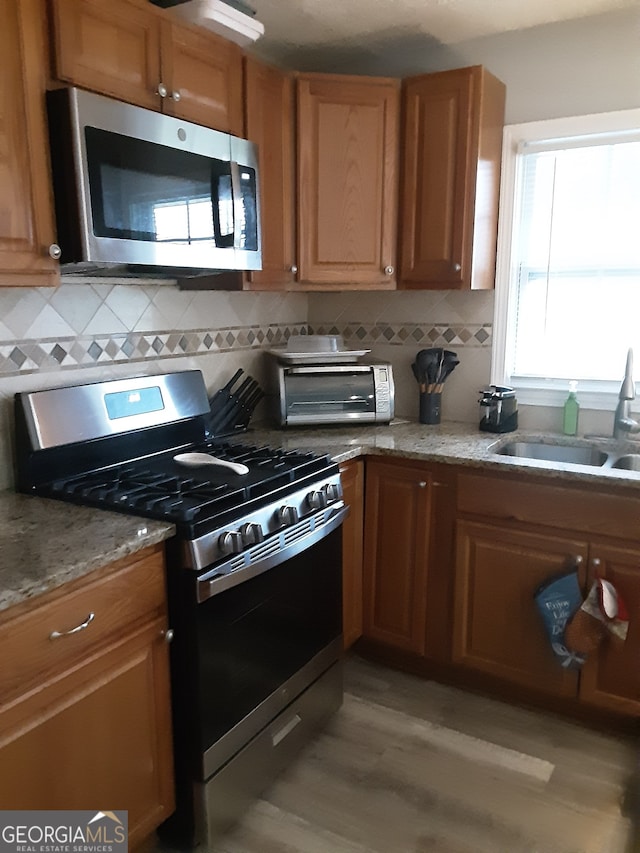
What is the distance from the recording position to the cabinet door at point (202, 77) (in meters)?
1.92

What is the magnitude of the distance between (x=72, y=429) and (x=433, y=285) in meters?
1.45

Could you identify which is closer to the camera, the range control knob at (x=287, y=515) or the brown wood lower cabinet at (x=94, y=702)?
the brown wood lower cabinet at (x=94, y=702)

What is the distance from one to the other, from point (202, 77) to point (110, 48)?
1.18ft

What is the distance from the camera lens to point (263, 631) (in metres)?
1.91

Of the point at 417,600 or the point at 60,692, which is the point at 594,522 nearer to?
the point at 417,600

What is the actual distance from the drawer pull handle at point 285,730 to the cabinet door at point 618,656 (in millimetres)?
944

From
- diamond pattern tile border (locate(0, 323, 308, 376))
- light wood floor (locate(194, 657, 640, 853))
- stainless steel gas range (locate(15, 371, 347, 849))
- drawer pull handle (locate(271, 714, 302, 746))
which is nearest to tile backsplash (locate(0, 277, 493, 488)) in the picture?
diamond pattern tile border (locate(0, 323, 308, 376))

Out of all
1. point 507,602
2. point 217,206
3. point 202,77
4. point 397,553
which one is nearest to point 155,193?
point 217,206

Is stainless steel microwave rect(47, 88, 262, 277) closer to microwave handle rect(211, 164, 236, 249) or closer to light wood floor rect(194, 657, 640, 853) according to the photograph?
microwave handle rect(211, 164, 236, 249)

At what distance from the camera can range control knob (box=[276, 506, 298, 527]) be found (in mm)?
1883

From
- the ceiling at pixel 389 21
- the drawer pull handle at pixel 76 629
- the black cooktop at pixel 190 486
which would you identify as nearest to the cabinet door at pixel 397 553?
the black cooktop at pixel 190 486

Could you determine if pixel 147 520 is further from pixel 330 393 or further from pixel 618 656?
pixel 618 656

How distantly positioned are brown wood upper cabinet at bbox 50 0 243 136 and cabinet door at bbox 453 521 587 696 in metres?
1.61

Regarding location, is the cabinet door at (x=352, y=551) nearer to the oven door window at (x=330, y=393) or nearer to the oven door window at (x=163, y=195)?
the oven door window at (x=330, y=393)
